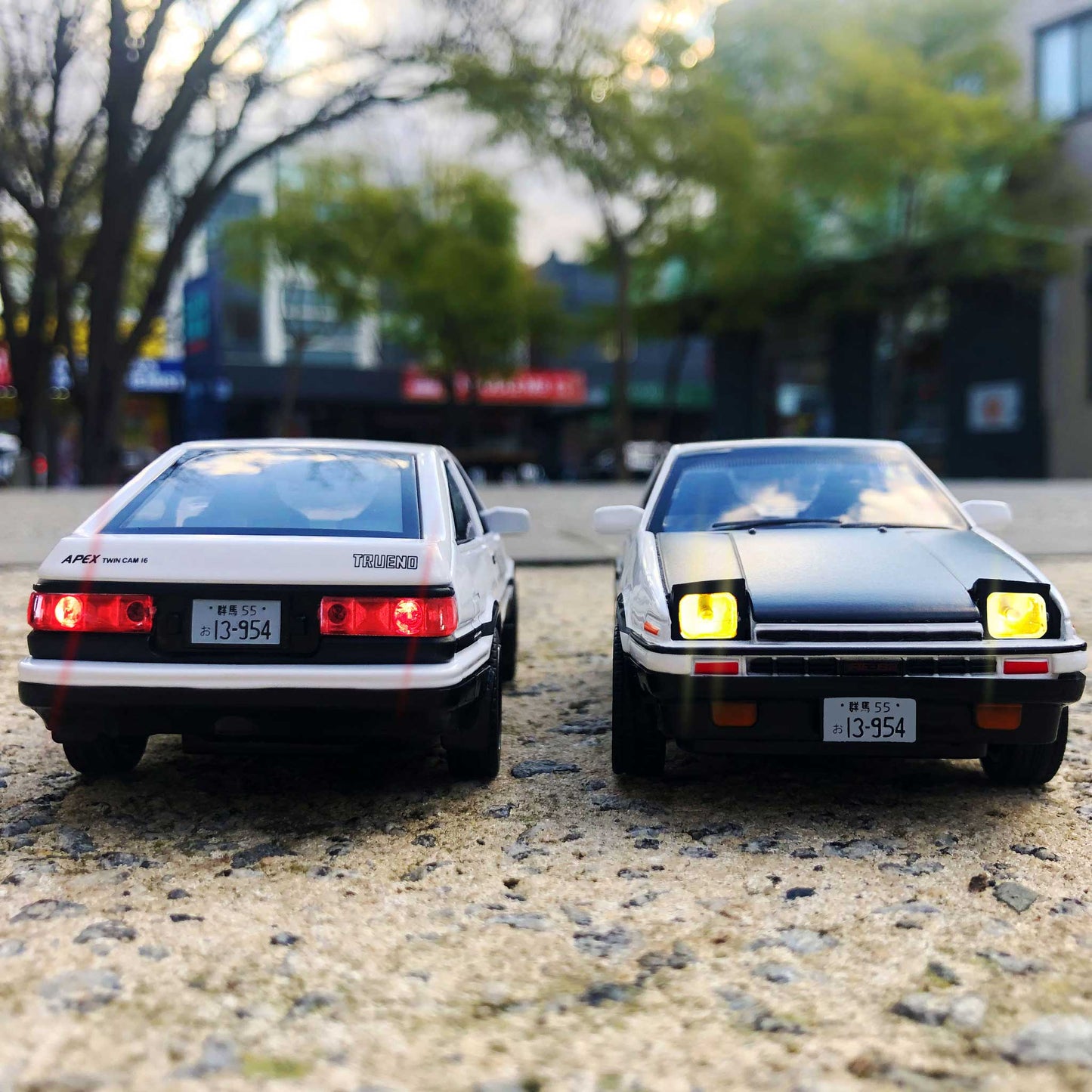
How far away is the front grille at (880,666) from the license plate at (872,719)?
3.6 inches

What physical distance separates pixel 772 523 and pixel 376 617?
75.4 inches

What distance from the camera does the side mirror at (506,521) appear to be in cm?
588

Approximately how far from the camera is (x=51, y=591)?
12.9 ft

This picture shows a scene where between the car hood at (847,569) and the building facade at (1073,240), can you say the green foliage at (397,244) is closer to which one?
the building facade at (1073,240)

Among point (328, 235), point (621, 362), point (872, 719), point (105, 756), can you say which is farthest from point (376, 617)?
point (328, 235)

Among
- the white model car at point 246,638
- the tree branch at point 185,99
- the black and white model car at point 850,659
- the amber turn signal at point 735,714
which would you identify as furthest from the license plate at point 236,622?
the tree branch at point 185,99

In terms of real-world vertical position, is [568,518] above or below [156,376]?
below

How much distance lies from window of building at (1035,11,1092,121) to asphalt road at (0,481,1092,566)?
417 inches

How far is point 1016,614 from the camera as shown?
3.98 meters

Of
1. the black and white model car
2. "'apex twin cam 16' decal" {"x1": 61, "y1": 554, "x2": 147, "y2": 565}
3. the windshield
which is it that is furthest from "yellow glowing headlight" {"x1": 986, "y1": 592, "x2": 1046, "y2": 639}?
"'apex twin cam 16' decal" {"x1": 61, "y1": 554, "x2": 147, "y2": 565}

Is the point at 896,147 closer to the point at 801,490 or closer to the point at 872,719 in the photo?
the point at 801,490

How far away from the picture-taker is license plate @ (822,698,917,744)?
3865 mm

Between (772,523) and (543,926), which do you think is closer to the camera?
(543,926)

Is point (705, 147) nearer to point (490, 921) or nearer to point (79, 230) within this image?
point (79, 230)
